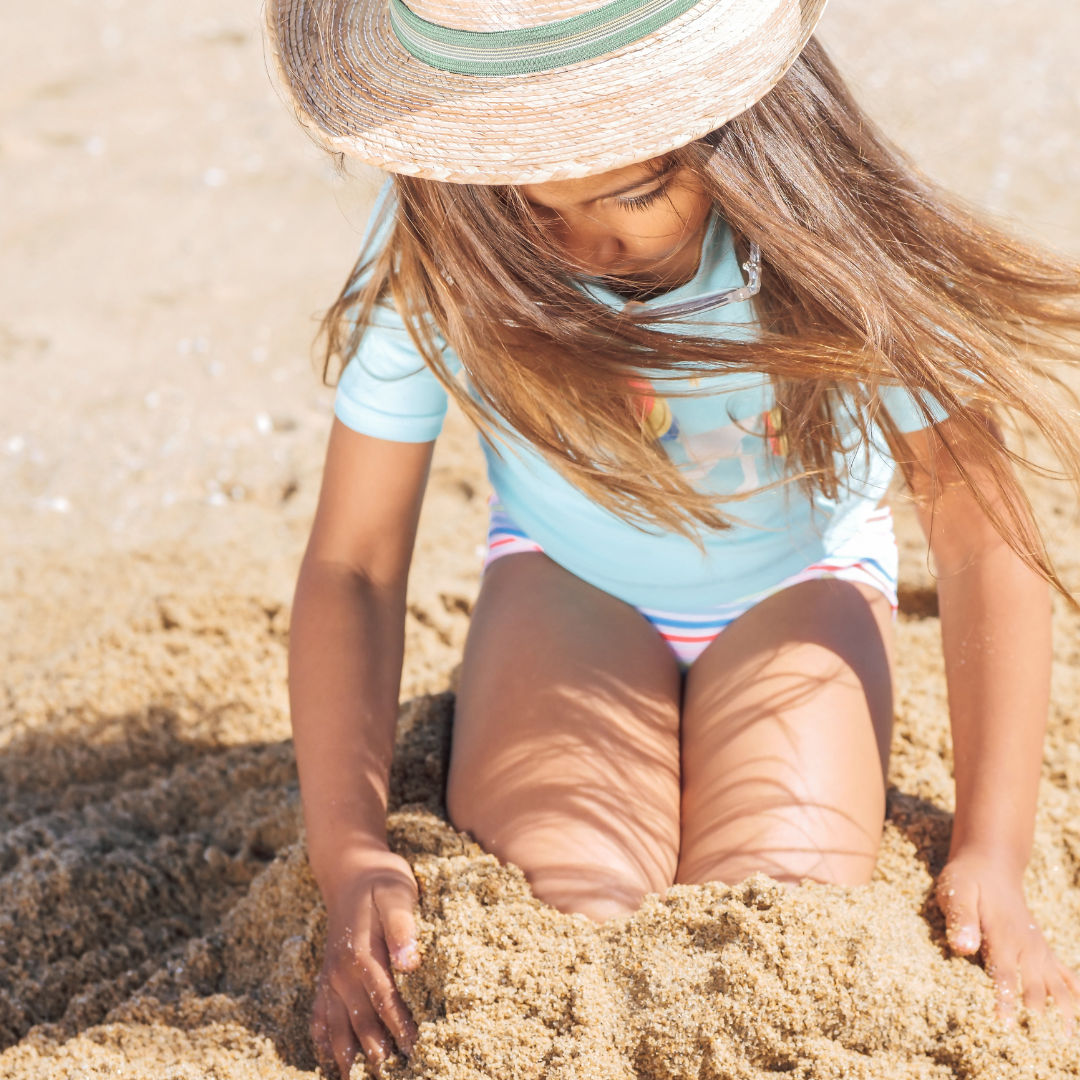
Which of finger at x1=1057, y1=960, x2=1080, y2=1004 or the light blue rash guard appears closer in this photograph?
finger at x1=1057, y1=960, x2=1080, y2=1004

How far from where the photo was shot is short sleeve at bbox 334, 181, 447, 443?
1.49m

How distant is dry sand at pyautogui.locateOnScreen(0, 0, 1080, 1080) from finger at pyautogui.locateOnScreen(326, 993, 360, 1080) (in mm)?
60

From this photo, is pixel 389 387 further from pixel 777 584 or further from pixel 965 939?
pixel 965 939

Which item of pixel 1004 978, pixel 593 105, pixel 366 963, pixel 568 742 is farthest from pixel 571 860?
pixel 593 105

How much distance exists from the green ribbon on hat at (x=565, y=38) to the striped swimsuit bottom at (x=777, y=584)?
76cm

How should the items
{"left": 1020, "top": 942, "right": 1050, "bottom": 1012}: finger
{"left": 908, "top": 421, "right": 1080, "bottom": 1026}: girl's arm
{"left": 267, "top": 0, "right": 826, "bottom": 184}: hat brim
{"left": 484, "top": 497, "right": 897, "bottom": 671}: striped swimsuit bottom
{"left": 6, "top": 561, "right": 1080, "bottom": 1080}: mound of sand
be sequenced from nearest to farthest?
{"left": 267, "top": 0, "right": 826, "bottom": 184}: hat brim
{"left": 6, "top": 561, "right": 1080, "bottom": 1080}: mound of sand
{"left": 1020, "top": 942, "right": 1050, "bottom": 1012}: finger
{"left": 908, "top": 421, "right": 1080, "bottom": 1026}: girl's arm
{"left": 484, "top": 497, "right": 897, "bottom": 671}: striped swimsuit bottom

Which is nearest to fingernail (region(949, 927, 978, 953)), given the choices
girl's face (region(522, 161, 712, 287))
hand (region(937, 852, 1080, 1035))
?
hand (region(937, 852, 1080, 1035))

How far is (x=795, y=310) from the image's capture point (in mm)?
1286

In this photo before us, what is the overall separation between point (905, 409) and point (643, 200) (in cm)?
44

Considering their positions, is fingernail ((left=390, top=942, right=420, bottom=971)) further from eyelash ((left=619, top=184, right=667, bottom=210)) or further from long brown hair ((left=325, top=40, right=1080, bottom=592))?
eyelash ((left=619, top=184, right=667, bottom=210))

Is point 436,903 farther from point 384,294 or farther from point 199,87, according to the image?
point 199,87

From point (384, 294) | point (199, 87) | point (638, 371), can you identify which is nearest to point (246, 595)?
point (384, 294)

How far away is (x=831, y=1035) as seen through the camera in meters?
1.18

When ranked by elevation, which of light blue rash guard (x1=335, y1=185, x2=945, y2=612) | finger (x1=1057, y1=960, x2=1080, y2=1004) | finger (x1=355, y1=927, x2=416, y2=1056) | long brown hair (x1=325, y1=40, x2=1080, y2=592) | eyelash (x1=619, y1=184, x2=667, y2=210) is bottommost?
finger (x1=355, y1=927, x2=416, y2=1056)
